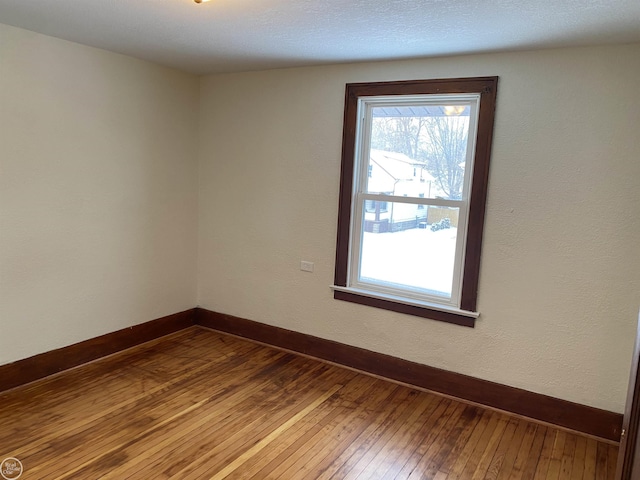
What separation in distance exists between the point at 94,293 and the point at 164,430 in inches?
56.4

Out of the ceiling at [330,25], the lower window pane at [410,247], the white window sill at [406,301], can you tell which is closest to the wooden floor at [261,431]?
the white window sill at [406,301]

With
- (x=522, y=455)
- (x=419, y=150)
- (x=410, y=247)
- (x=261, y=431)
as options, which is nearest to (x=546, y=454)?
(x=522, y=455)

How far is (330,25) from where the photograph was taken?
2.67m

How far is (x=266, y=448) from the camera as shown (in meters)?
2.71

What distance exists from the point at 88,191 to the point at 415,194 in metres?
2.48

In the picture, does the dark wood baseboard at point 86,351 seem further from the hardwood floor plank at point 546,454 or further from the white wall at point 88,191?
the hardwood floor plank at point 546,454

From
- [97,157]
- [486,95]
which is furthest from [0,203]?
[486,95]

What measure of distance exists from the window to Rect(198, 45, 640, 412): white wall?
0.30ft

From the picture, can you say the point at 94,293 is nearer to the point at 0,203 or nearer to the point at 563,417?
the point at 0,203

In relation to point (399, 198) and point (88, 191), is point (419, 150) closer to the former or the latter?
point (399, 198)

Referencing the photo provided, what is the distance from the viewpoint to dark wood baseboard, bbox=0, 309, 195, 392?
3.25m

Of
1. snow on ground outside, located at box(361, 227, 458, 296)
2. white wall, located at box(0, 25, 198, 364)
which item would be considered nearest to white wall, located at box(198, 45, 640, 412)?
snow on ground outside, located at box(361, 227, 458, 296)

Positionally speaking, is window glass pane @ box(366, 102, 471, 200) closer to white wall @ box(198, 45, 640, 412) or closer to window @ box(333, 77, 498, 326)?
window @ box(333, 77, 498, 326)

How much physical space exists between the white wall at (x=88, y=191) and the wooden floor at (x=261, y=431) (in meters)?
0.53
